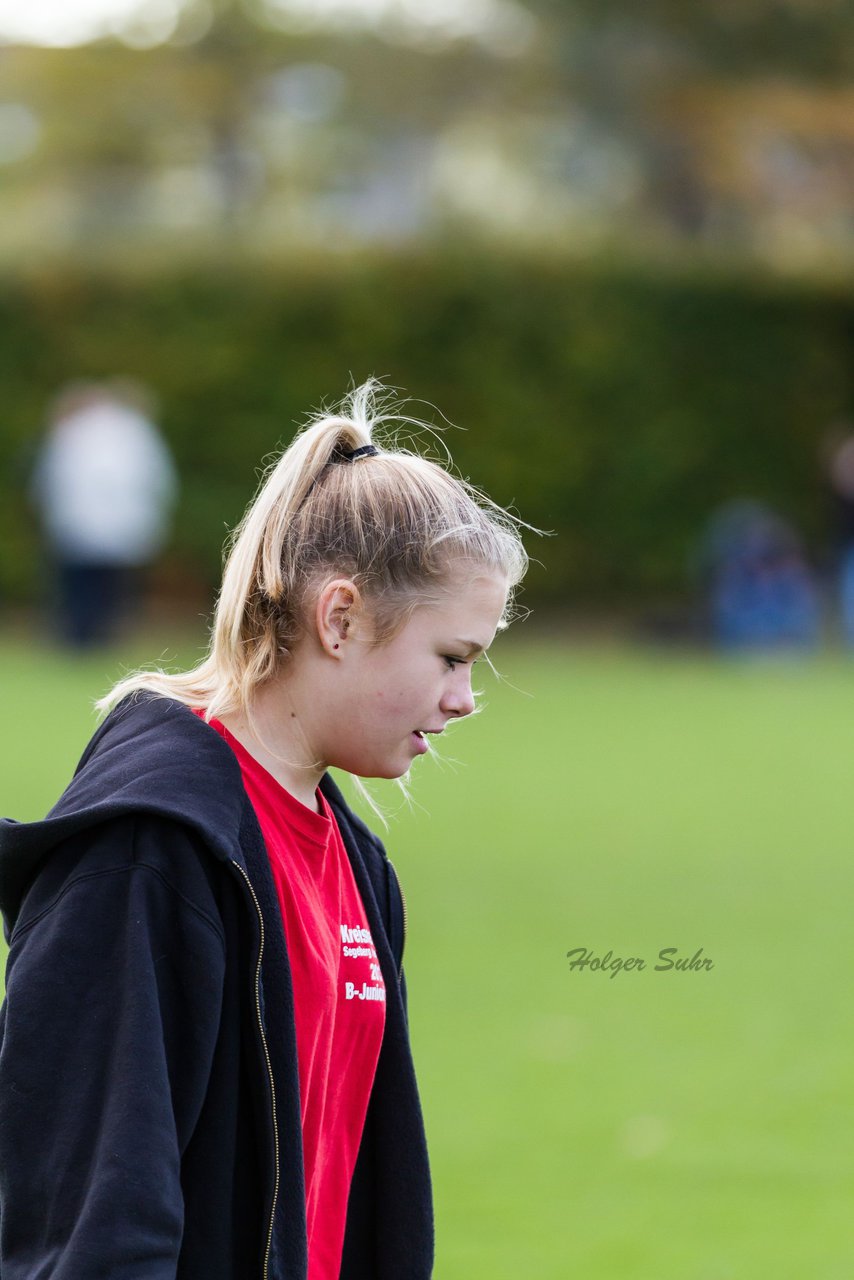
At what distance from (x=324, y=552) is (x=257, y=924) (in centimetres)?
51

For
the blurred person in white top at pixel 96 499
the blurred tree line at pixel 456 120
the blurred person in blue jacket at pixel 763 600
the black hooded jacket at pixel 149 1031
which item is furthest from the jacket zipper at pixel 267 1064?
the blurred tree line at pixel 456 120

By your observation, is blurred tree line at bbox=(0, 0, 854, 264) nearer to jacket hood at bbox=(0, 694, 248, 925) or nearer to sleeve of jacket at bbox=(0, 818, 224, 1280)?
jacket hood at bbox=(0, 694, 248, 925)

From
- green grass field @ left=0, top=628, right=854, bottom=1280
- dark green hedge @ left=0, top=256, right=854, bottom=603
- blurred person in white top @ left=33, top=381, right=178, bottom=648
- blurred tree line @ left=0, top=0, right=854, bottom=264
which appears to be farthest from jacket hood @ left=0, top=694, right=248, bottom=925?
blurred tree line @ left=0, top=0, right=854, bottom=264

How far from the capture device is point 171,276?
21.0 meters

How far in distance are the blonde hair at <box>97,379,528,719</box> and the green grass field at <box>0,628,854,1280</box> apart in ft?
7.53

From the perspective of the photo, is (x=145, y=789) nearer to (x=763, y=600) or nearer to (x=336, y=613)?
(x=336, y=613)

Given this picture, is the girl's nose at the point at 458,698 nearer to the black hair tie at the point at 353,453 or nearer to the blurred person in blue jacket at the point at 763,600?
the black hair tie at the point at 353,453

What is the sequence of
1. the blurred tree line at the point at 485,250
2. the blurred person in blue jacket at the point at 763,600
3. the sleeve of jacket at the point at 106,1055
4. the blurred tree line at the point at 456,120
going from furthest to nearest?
the blurred tree line at the point at 456,120, the blurred tree line at the point at 485,250, the blurred person in blue jacket at the point at 763,600, the sleeve of jacket at the point at 106,1055

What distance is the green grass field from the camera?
471 centimetres

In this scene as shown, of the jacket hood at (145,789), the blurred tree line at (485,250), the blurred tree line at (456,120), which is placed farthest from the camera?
the blurred tree line at (456,120)

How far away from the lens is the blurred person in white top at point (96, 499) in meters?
17.5

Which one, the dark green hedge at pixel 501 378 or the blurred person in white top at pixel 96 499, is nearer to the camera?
the blurred person in white top at pixel 96 499

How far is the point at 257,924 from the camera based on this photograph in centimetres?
229

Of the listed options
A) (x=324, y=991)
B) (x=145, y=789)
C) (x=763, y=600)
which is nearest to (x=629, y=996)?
(x=324, y=991)
